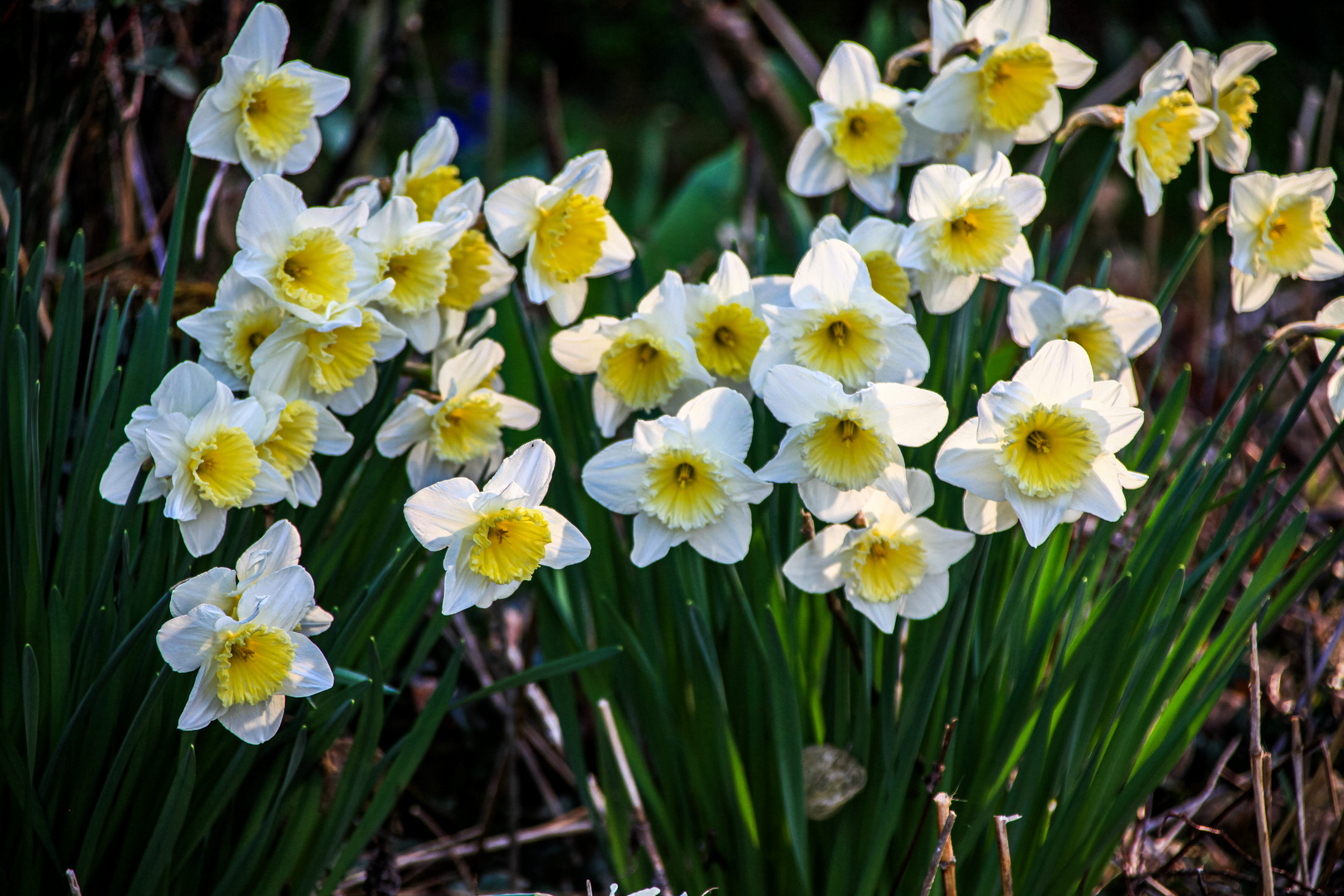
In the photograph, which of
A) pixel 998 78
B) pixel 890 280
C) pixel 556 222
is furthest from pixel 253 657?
pixel 998 78

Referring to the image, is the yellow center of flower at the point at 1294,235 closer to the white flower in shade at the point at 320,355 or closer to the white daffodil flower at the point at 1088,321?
the white daffodil flower at the point at 1088,321

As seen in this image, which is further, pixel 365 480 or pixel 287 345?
pixel 365 480

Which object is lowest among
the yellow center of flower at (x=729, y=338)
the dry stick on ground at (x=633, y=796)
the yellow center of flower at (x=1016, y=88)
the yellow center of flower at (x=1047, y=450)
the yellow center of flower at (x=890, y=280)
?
the dry stick on ground at (x=633, y=796)

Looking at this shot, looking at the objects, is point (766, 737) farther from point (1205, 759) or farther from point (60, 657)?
point (1205, 759)

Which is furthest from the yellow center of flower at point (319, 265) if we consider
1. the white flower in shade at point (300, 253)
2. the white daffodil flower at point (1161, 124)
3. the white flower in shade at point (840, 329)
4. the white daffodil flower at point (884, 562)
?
the white daffodil flower at point (1161, 124)

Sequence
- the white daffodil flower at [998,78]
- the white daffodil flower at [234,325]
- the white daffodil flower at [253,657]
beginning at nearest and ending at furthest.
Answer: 1. the white daffodil flower at [253,657]
2. the white daffodil flower at [234,325]
3. the white daffodil flower at [998,78]

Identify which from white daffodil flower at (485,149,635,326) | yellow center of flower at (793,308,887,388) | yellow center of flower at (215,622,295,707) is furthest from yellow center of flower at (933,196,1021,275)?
yellow center of flower at (215,622,295,707)

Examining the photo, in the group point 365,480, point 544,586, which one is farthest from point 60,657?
point 544,586
